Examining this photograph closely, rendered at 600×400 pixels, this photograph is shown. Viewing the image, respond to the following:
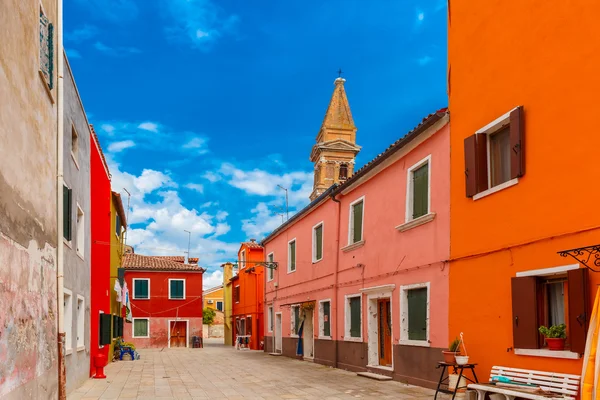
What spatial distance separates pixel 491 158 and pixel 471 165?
0.34 metres

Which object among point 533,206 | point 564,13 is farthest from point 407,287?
point 564,13

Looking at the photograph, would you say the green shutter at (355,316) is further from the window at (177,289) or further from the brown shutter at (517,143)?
the window at (177,289)

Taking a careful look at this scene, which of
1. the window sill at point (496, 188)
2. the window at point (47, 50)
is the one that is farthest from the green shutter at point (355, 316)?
the window at point (47, 50)

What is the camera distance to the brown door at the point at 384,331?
15.1 m

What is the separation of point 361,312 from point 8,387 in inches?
419

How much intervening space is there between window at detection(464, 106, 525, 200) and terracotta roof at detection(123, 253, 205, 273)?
1156 inches

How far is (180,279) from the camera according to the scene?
38094mm

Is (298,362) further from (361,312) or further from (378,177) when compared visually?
(378,177)

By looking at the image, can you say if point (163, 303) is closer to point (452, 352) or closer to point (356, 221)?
point (356, 221)

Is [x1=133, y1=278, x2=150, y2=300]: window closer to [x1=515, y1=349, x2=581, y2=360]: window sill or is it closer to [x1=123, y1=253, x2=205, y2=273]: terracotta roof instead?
[x1=123, y1=253, x2=205, y2=273]: terracotta roof

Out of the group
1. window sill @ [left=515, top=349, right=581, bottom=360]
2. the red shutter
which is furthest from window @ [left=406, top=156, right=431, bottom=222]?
window sill @ [left=515, top=349, right=581, bottom=360]

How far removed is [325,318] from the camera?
776 inches

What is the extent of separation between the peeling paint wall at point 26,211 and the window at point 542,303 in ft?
21.8

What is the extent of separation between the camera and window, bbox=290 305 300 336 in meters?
23.4
